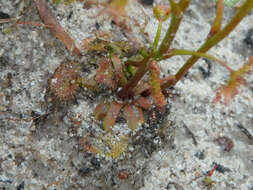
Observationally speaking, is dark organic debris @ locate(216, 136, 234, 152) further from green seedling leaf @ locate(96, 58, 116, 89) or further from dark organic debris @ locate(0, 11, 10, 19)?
dark organic debris @ locate(0, 11, 10, 19)

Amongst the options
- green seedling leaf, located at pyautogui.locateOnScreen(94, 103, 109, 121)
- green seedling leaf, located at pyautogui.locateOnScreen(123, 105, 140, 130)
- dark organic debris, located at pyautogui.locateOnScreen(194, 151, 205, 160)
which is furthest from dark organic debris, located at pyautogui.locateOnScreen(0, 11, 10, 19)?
dark organic debris, located at pyautogui.locateOnScreen(194, 151, 205, 160)

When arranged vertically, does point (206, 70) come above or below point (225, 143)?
above

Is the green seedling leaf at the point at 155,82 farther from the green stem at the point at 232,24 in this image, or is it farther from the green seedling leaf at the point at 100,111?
the green seedling leaf at the point at 100,111

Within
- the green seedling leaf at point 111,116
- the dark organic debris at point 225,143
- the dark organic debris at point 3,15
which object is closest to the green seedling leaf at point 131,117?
the green seedling leaf at point 111,116

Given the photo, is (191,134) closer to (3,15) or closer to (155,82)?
(155,82)

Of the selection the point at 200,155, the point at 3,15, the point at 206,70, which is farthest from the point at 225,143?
the point at 3,15

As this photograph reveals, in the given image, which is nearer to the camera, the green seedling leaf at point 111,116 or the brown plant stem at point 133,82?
the brown plant stem at point 133,82
